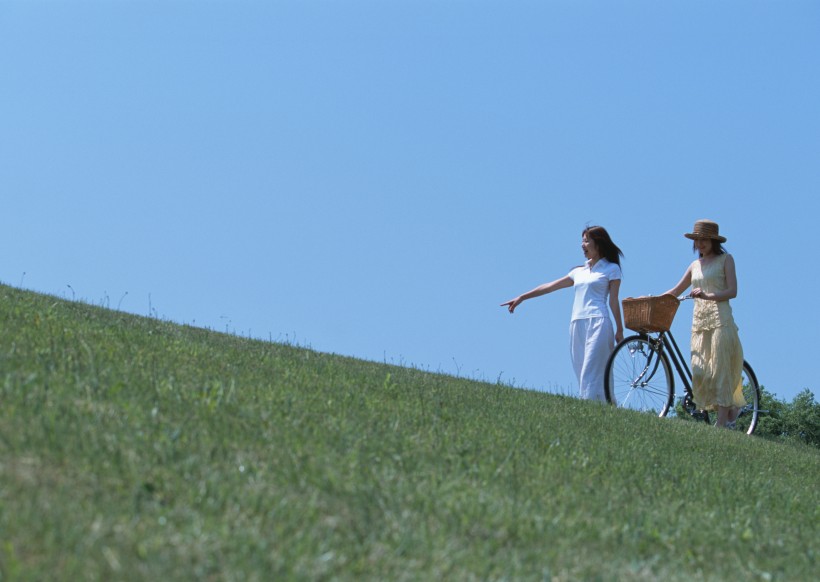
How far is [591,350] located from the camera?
45.5ft

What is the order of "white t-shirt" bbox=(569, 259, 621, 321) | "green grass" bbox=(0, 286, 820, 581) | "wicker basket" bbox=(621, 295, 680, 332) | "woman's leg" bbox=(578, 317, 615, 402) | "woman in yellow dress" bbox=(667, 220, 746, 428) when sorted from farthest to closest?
"white t-shirt" bbox=(569, 259, 621, 321), "woman's leg" bbox=(578, 317, 615, 402), "woman in yellow dress" bbox=(667, 220, 746, 428), "wicker basket" bbox=(621, 295, 680, 332), "green grass" bbox=(0, 286, 820, 581)

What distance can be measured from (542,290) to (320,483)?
363 inches

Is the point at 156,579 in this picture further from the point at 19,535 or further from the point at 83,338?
the point at 83,338

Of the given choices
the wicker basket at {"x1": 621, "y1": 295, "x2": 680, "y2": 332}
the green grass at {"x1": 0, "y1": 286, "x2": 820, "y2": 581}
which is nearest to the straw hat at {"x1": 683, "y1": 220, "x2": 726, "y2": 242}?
the wicker basket at {"x1": 621, "y1": 295, "x2": 680, "y2": 332}

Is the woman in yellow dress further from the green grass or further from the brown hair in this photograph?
the green grass

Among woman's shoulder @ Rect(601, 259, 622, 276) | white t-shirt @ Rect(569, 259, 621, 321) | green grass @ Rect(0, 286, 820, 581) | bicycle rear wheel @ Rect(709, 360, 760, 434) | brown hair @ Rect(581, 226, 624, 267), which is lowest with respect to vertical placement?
green grass @ Rect(0, 286, 820, 581)

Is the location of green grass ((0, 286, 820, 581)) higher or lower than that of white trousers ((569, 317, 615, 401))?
lower

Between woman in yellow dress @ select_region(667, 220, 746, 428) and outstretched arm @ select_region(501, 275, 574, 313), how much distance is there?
1748 millimetres

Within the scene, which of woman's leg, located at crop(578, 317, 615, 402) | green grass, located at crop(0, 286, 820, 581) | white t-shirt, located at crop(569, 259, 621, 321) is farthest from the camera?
white t-shirt, located at crop(569, 259, 621, 321)

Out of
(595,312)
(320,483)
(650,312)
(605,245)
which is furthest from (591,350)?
(320,483)

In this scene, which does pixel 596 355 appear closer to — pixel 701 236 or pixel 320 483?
pixel 701 236

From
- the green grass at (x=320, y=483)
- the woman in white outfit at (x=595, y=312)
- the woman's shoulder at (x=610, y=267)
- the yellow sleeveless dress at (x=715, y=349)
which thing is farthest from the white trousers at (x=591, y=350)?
the green grass at (x=320, y=483)

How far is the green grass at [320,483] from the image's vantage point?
4848 millimetres

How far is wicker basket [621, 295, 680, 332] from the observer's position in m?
13.3
